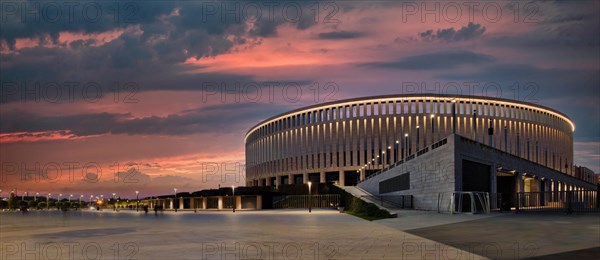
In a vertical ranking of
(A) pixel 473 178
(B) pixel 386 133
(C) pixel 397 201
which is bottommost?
(C) pixel 397 201

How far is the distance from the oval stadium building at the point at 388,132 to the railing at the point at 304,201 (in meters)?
34.7

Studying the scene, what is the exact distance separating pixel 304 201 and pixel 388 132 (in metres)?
40.6

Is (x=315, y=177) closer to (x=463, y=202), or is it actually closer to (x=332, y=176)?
(x=332, y=176)

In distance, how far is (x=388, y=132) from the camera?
12550cm

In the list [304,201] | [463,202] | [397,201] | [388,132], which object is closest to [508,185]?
[397,201]

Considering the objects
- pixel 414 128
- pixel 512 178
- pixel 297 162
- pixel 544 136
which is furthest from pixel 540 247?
pixel 544 136

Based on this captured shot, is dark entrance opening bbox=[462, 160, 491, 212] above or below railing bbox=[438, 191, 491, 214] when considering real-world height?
above

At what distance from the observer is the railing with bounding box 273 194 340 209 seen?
85.0 metres

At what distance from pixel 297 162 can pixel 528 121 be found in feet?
186

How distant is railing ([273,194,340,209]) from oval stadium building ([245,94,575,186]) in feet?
114

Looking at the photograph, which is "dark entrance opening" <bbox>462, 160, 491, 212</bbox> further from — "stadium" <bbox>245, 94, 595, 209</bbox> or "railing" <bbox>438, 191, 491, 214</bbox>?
"stadium" <bbox>245, 94, 595, 209</bbox>

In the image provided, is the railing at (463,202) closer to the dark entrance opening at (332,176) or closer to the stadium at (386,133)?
the stadium at (386,133)

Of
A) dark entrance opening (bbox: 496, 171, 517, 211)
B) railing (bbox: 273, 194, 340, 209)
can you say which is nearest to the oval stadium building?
railing (bbox: 273, 194, 340, 209)

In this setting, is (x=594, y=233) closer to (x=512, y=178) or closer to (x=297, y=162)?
(x=512, y=178)
